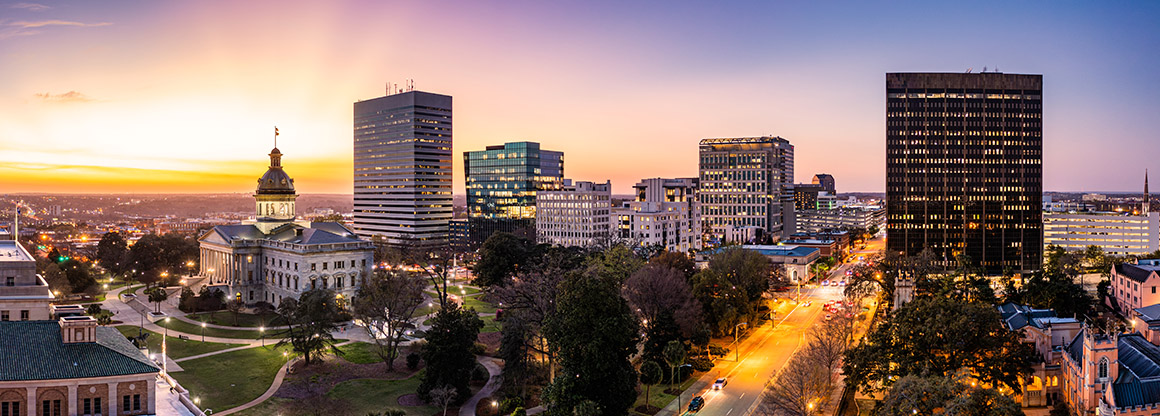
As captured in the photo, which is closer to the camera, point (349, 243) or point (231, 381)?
point (231, 381)

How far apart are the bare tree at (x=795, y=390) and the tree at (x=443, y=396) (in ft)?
85.4

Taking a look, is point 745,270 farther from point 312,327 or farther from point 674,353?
point 312,327

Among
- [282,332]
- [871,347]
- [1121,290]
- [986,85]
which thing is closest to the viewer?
[871,347]

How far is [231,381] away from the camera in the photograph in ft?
228

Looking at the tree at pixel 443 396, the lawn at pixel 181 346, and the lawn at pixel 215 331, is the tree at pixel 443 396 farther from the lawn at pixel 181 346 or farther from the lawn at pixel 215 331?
the lawn at pixel 215 331

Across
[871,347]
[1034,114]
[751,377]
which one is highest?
[1034,114]

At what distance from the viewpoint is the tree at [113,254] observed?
420ft

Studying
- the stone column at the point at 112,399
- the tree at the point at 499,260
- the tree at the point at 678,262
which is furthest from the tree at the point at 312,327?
the tree at the point at 678,262

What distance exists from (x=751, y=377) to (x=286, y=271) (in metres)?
73.7

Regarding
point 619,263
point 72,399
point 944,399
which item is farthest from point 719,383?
point 72,399

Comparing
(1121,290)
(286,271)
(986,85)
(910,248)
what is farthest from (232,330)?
(986,85)

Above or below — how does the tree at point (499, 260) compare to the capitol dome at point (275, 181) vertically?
below

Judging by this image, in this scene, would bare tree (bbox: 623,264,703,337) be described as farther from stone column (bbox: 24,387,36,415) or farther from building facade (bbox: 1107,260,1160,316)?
building facade (bbox: 1107,260,1160,316)

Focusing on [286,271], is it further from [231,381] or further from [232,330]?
[231,381]
